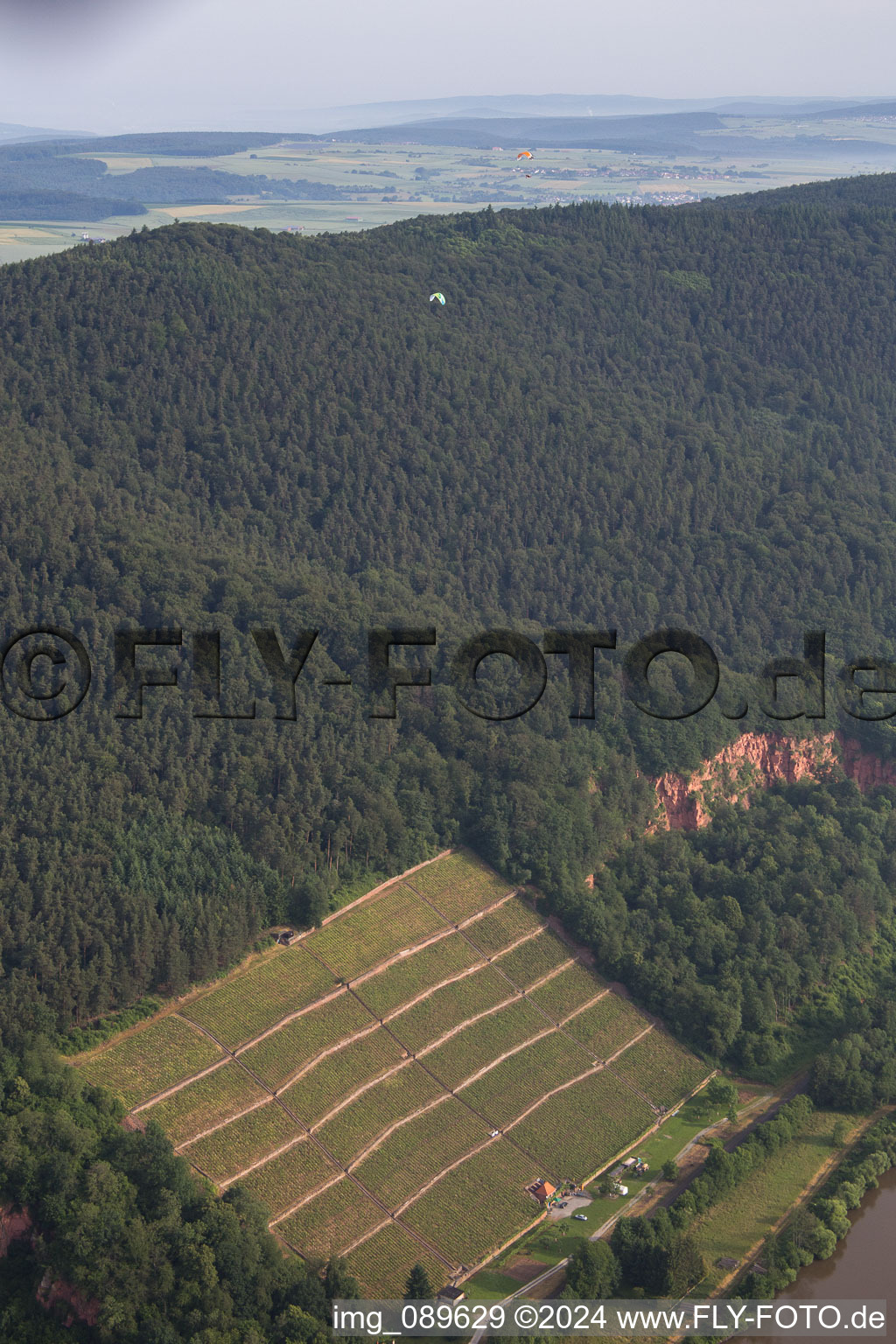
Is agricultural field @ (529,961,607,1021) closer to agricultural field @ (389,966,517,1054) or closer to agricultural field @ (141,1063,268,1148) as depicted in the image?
agricultural field @ (389,966,517,1054)

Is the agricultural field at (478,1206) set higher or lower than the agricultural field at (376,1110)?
lower

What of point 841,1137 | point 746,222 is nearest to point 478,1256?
point 841,1137

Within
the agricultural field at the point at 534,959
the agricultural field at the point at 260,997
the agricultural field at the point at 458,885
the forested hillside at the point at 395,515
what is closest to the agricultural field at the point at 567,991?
the agricultural field at the point at 534,959

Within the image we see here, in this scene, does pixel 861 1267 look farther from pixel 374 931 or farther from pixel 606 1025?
pixel 374 931

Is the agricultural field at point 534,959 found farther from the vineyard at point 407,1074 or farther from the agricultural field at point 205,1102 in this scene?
the agricultural field at point 205,1102

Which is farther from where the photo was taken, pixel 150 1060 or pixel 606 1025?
pixel 606 1025

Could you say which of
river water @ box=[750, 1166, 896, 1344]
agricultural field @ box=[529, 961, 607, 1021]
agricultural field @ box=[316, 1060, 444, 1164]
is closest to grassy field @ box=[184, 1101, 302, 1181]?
agricultural field @ box=[316, 1060, 444, 1164]

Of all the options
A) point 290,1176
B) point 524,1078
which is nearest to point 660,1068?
point 524,1078

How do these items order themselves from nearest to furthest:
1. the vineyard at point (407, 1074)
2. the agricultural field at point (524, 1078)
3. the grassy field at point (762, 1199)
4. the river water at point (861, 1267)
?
the vineyard at point (407, 1074), the river water at point (861, 1267), the grassy field at point (762, 1199), the agricultural field at point (524, 1078)
